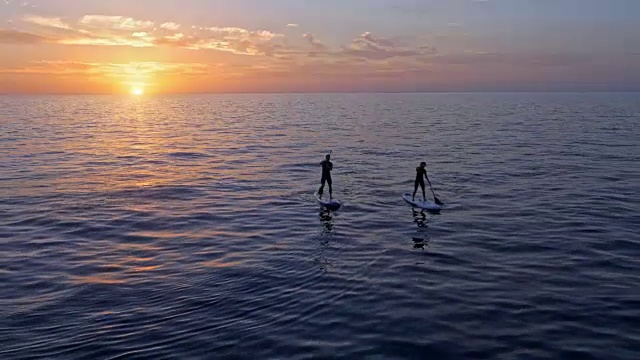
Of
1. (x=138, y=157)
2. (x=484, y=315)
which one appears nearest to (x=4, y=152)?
(x=138, y=157)

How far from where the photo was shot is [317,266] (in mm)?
17953

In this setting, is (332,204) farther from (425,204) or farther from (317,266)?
(317,266)

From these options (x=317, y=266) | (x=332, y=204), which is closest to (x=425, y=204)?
(x=332, y=204)

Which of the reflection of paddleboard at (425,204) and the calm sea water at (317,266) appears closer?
the calm sea water at (317,266)

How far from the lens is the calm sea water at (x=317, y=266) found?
494 inches

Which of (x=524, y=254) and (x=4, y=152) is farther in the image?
(x=4, y=152)

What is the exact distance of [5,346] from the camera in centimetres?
1208

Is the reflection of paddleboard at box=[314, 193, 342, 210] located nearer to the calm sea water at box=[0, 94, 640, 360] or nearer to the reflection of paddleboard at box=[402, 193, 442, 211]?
the calm sea water at box=[0, 94, 640, 360]

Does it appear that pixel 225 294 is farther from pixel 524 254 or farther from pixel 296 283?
pixel 524 254

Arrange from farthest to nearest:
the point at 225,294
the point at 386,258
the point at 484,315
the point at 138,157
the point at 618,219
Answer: the point at 138,157, the point at 618,219, the point at 386,258, the point at 225,294, the point at 484,315

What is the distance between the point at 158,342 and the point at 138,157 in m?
42.9

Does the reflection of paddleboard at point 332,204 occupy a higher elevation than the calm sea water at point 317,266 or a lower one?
higher

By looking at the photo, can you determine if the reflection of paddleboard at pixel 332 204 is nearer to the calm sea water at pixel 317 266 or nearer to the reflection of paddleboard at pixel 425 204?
the calm sea water at pixel 317 266

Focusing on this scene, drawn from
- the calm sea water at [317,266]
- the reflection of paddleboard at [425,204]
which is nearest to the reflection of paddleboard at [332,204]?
the calm sea water at [317,266]
